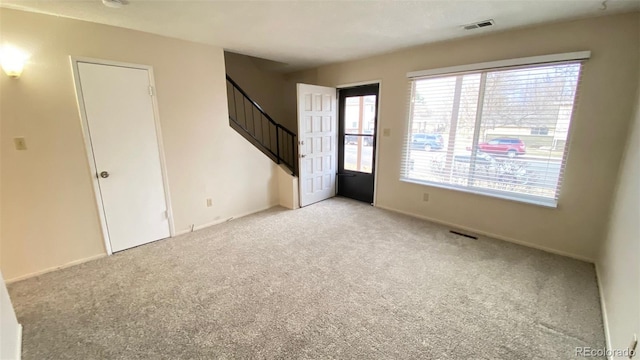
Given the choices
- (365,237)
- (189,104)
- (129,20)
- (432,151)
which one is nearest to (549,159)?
(432,151)

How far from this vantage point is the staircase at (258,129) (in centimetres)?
476

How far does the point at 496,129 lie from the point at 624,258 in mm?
1759

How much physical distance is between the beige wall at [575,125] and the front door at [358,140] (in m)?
0.62

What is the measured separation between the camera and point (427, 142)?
3.70 m

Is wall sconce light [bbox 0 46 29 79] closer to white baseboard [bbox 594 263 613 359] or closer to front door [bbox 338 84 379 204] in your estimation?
front door [bbox 338 84 379 204]

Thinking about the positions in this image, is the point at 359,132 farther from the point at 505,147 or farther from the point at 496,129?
the point at 505,147

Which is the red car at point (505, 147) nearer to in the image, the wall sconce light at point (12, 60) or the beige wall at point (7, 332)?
the beige wall at point (7, 332)

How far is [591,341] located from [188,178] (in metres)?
4.07

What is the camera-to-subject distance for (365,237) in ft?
10.7

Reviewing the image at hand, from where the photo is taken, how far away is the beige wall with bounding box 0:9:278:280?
7.49 ft

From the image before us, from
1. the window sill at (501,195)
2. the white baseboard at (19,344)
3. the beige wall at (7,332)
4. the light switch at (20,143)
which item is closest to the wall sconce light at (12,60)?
the light switch at (20,143)

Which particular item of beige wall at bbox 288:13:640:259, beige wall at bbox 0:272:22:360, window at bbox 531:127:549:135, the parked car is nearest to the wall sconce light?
beige wall at bbox 0:272:22:360

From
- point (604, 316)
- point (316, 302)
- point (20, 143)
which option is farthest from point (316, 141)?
point (604, 316)

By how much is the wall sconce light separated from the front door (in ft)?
12.7
